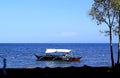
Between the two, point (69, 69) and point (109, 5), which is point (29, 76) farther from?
point (109, 5)

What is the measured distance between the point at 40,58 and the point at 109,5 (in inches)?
2738

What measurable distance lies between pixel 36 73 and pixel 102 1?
36.9ft

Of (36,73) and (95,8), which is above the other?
(95,8)

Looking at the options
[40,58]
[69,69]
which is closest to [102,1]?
[69,69]

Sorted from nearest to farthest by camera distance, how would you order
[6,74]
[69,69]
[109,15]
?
[6,74], [69,69], [109,15]

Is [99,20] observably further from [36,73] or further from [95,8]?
[36,73]

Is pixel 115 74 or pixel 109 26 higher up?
pixel 109 26

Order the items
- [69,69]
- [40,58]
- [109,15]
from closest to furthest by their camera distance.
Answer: [69,69]
[109,15]
[40,58]

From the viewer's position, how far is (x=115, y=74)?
3556 cm

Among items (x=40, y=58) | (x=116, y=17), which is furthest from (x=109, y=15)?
(x=40, y=58)

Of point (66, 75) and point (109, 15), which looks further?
point (109, 15)

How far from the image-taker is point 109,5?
42.1 m

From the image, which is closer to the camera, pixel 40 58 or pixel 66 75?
pixel 66 75

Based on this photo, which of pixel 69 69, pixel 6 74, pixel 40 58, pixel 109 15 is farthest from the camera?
pixel 40 58
